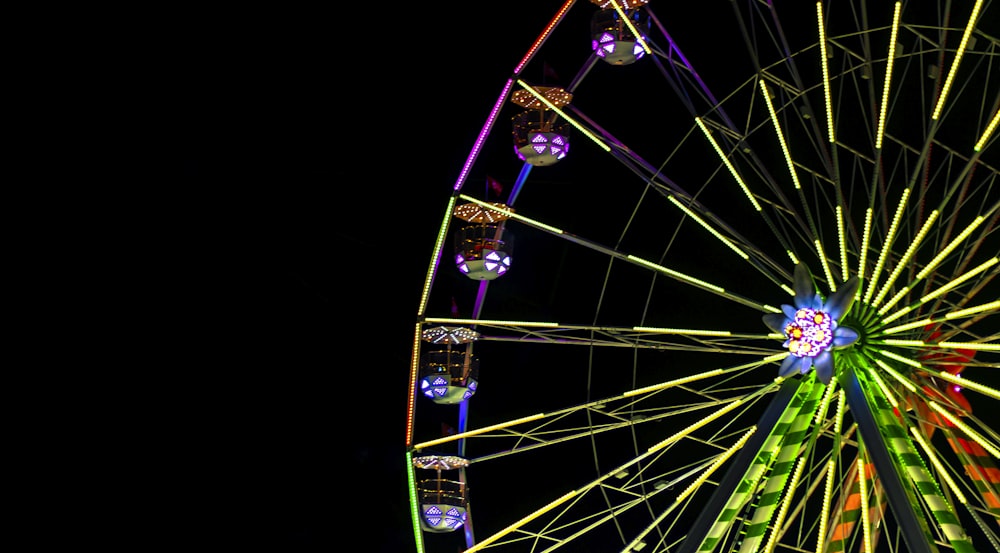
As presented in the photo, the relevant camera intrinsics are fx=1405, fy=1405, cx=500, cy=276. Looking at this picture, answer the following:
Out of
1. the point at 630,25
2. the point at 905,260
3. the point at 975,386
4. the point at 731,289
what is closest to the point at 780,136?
the point at 905,260

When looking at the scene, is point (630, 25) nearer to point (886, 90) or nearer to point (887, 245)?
point (886, 90)

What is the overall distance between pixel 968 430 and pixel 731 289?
29.1ft

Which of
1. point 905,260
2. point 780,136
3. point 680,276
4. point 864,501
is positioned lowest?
point 864,501

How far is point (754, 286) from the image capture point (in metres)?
20.4

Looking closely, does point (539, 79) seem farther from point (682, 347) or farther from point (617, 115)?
point (617, 115)

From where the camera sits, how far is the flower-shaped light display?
1193 centimetres

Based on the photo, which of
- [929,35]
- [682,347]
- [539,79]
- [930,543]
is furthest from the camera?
[929,35]

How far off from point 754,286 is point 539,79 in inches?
252

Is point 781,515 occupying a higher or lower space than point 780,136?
lower

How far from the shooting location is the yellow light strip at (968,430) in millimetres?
11414

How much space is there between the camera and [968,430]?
454 inches

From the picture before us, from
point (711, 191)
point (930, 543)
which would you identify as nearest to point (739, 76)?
point (711, 191)

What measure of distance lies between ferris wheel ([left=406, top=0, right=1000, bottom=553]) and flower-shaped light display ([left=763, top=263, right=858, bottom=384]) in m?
0.02

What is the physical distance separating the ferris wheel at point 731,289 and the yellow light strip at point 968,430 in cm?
4
